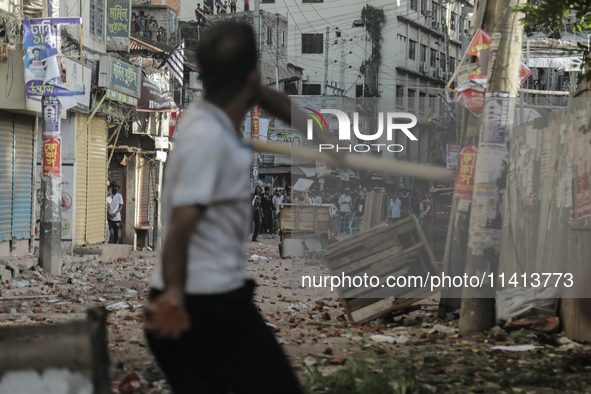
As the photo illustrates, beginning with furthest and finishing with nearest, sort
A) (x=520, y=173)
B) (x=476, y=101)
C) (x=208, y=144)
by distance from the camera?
1. (x=520, y=173)
2. (x=476, y=101)
3. (x=208, y=144)

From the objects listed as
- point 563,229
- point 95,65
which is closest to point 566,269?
point 563,229

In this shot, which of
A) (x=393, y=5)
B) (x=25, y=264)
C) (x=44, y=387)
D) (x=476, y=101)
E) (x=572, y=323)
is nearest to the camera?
(x=44, y=387)

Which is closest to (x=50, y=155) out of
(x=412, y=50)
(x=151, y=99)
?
(x=151, y=99)

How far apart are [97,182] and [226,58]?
58.3ft

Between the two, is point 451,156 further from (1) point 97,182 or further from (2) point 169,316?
(2) point 169,316

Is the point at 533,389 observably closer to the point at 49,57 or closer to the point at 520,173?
the point at 520,173

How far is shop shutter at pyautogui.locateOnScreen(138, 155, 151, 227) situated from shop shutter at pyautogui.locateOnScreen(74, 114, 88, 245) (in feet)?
22.5

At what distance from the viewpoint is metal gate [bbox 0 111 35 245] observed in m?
14.2

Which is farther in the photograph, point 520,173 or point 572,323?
point 520,173

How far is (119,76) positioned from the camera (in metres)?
19.1

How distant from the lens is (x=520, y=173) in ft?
31.4

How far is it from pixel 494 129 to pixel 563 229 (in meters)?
1.36

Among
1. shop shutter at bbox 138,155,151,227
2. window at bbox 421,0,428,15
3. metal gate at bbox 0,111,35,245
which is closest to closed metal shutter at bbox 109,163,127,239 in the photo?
shop shutter at bbox 138,155,151,227

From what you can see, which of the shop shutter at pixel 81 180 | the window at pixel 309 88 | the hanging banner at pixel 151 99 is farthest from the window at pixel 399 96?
the shop shutter at pixel 81 180
